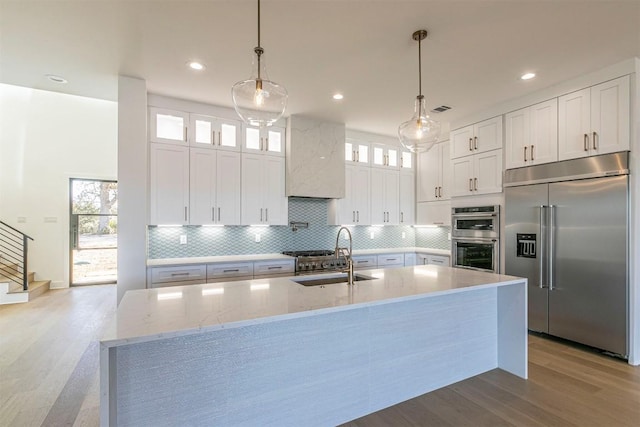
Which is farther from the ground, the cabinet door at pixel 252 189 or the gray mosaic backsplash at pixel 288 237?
the cabinet door at pixel 252 189

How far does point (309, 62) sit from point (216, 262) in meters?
2.51

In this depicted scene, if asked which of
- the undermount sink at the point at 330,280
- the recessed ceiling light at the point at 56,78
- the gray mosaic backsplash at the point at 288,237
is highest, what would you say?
the recessed ceiling light at the point at 56,78

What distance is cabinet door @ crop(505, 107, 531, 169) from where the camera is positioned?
3787mm

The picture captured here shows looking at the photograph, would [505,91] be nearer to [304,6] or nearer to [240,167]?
[304,6]

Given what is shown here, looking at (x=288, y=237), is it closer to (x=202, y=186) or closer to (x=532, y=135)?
(x=202, y=186)

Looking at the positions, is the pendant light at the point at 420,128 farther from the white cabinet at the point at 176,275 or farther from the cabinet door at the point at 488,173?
the white cabinet at the point at 176,275

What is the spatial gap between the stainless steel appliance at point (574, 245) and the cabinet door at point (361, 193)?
6.76 ft

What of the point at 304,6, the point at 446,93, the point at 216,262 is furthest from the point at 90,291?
the point at 446,93

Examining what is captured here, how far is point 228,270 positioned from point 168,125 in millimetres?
1973

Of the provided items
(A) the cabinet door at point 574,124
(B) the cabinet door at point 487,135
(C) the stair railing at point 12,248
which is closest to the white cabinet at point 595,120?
(A) the cabinet door at point 574,124

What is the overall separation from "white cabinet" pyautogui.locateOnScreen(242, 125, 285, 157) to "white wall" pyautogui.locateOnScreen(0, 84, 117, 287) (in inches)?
165

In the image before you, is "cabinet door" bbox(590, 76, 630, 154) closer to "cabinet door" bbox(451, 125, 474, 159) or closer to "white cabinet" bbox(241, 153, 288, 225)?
"cabinet door" bbox(451, 125, 474, 159)

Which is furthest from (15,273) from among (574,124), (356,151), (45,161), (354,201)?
(574,124)

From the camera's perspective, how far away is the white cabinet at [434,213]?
5.16 metres
